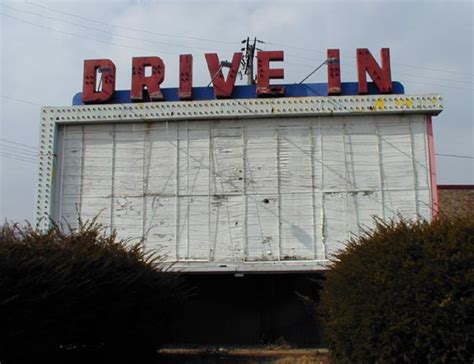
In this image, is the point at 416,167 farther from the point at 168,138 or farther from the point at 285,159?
the point at 168,138

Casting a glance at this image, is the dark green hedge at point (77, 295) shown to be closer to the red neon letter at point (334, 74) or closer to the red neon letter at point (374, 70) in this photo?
the red neon letter at point (334, 74)

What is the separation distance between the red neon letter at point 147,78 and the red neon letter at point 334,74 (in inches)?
211

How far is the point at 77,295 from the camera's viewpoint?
995cm

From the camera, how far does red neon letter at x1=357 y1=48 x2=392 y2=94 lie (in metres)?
18.8

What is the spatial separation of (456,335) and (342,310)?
2.04 metres

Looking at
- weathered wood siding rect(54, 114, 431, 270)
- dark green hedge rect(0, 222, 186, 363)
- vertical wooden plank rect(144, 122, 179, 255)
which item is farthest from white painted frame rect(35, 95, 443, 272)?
dark green hedge rect(0, 222, 186, 363)

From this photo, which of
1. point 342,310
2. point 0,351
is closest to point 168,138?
point 342,310

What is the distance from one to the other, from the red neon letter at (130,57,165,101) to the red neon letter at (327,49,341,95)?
5351mm

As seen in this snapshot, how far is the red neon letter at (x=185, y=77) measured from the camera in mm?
19078

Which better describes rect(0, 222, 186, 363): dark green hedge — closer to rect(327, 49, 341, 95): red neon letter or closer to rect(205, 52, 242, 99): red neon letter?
rect(205, 52, 242, 99): red neon letter

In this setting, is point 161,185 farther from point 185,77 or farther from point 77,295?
point 77,295

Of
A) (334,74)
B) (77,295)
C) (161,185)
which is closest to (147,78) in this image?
(161,185)

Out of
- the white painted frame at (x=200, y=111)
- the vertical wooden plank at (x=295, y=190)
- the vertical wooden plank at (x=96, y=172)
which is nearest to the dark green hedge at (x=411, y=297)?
the vertical wooden plank at (x=295, y=190)

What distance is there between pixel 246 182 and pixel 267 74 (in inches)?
144
